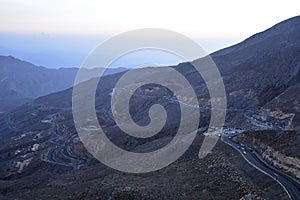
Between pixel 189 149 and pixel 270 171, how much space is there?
16308 millimetres

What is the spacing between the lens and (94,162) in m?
79.9

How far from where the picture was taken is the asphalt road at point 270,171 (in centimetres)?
3934

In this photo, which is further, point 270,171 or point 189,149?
point 189,149

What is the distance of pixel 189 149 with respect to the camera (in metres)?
60.1

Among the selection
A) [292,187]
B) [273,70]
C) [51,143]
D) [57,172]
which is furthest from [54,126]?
[292,187]

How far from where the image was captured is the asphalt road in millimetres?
39344

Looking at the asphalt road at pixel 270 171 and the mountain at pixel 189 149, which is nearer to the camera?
the asphalt road at pixel 270 171

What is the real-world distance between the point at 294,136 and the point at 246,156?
6.65 meters

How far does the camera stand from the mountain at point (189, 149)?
42.9m

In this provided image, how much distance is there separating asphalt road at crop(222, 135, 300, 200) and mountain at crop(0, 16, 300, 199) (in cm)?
83

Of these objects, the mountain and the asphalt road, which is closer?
the asphalt road

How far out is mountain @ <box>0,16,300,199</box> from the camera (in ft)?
141

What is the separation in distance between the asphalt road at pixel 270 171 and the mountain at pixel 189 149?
2.71 feet

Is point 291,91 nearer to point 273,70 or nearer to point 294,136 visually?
point 273,70
